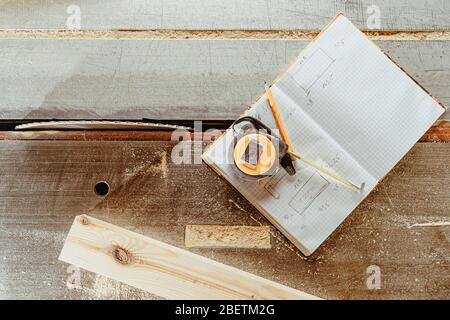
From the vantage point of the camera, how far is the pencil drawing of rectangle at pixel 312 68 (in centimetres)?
99

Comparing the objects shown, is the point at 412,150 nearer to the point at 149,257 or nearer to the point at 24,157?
the point at 149,257

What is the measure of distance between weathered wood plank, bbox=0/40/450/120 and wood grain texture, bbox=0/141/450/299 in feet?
0.29

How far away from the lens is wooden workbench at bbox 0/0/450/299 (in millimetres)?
968

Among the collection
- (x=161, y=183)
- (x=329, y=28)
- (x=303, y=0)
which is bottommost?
(x=161, y=183)

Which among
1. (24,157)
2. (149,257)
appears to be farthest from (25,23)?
(149,257)

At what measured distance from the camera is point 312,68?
99 cm

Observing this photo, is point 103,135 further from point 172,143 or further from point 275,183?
point 275,183

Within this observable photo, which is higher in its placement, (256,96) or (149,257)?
(256,96)

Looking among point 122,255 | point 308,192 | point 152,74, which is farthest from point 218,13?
point 122,255

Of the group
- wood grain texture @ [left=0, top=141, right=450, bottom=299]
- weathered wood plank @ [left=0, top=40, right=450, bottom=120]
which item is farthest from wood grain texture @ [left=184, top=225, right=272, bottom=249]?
weathered wood plank @ [left=0, top=40, right=450, bottom=120]

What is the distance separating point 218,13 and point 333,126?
0.37 metres

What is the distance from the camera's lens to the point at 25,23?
3.48 feet

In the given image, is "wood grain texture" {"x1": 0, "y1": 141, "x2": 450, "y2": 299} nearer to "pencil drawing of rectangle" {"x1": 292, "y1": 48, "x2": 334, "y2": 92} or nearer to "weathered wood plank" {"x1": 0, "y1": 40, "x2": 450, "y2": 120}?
"weathered wood plank" {"x1": 0, "y1": 40, "x2": 450, "y2": 120}

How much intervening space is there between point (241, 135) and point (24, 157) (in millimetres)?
465
